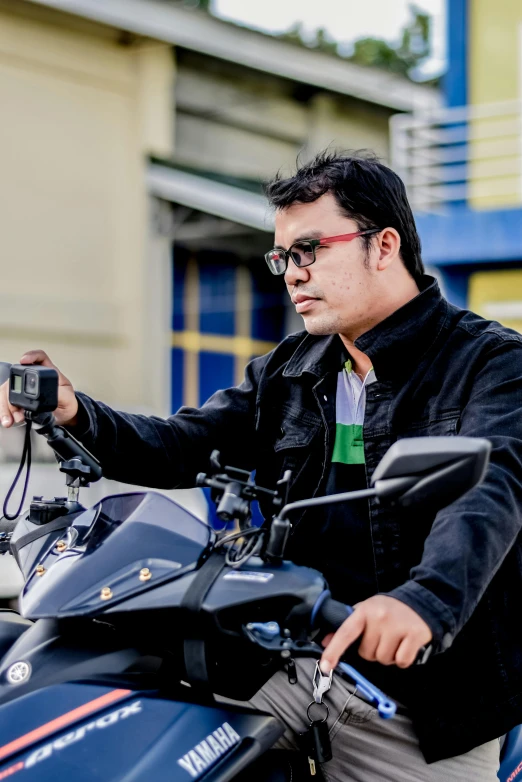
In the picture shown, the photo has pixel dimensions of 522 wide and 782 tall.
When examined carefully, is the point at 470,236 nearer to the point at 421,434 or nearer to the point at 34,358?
the point at 421,434

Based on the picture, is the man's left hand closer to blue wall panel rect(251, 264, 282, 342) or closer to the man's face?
the man's face

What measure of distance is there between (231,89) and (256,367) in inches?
458

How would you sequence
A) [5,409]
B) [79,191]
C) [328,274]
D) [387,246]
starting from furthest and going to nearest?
[79,191] → [387,246] → [328,274] → [5,409]

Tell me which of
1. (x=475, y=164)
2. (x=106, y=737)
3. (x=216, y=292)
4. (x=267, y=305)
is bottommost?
(x=106, y=737)

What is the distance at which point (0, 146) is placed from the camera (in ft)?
36.1

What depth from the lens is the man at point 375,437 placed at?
2.07 m

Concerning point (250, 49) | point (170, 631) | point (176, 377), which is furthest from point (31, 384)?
point (250, 49)

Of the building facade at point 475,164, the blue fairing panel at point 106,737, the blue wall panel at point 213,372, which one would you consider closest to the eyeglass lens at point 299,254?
the blue fairing panel at point 106,737

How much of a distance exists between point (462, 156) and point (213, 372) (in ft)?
13.9

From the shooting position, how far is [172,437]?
260cm

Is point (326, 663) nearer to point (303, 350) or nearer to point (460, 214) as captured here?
point (303, 350)

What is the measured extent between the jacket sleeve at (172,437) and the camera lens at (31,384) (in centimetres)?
44

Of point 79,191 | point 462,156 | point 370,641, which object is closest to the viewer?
point 370,641

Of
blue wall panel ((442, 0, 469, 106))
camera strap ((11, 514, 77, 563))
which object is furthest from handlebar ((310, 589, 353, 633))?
blue wall panel ((442, 0, 469, 106))
